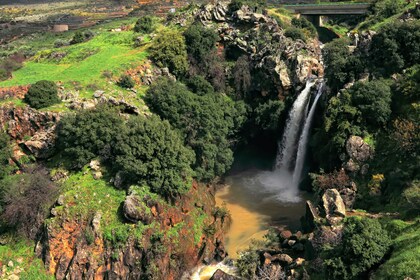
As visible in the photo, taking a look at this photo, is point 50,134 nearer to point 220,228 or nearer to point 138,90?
point 138,90

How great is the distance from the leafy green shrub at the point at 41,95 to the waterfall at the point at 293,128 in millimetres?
26029

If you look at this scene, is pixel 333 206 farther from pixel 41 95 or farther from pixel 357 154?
pixel 41 95

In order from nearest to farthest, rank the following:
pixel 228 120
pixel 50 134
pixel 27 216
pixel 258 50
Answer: pixel 27 216, pixel 50 134, pixel 228 120, pixel 258 50

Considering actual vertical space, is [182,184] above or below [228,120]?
below

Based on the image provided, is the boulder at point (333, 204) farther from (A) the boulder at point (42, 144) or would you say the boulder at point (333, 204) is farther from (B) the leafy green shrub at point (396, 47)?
(A) the boulder at point (42, 144)

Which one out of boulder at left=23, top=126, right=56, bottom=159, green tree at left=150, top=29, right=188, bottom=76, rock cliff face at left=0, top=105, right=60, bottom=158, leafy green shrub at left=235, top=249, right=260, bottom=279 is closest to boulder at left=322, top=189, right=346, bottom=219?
leafy green shrub at left=235, top=249, right=260, bottom=279

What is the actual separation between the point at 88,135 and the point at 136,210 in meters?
8.14

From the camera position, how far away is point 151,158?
3250 centimetres

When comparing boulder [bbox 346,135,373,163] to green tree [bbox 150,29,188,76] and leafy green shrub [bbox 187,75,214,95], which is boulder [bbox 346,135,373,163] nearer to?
leafy green shrub [bbox 187,75,214,95]

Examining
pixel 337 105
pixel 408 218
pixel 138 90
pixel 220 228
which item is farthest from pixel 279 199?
pixel 138 90

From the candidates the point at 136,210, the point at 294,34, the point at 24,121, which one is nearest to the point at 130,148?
the point at 136,210

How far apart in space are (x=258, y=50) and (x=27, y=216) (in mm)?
34175

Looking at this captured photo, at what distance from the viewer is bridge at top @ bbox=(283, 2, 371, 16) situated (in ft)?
239

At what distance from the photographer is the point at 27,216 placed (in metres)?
30.7
